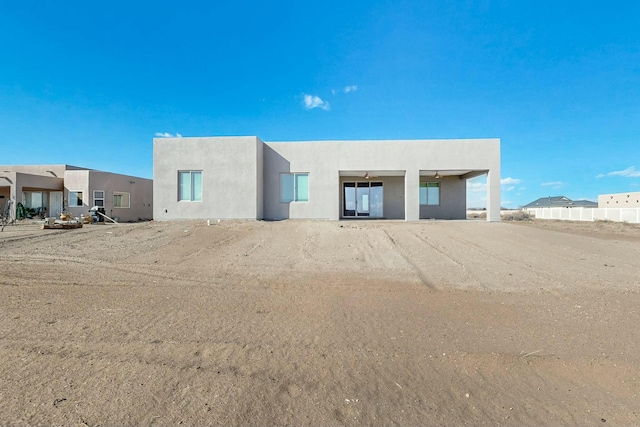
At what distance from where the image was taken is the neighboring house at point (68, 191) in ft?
66.5

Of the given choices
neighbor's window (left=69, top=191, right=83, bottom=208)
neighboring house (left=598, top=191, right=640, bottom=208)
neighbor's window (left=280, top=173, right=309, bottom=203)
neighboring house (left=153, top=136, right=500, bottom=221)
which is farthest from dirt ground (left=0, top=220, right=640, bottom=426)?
neighboring house (left=598, top=191, right=640, bottom=208)

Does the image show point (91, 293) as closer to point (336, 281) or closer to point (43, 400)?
point (43, 400)

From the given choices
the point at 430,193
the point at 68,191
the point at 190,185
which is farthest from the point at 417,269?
the point at 68,191

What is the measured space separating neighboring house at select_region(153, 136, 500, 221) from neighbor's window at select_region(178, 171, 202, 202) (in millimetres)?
44

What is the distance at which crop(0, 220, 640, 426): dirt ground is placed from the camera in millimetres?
2404

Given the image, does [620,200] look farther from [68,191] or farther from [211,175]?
[68,191]

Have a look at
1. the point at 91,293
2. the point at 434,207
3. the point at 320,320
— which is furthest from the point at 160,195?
the point at 434,207

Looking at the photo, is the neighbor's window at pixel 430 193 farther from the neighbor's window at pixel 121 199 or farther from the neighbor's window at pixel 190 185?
the neighbor's window at pixel 121 199

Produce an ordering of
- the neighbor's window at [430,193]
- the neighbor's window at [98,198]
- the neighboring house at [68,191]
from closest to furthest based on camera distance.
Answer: the neighbor's window at [430,193], the neighboring house at [68,191], the neighbor's window at [98,198]

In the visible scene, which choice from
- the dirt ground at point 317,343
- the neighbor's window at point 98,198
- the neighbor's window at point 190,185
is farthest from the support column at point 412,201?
the neighbor's window at point 98,198

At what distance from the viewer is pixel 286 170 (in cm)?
1517

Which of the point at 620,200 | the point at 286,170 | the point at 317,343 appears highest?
the point at 620,200

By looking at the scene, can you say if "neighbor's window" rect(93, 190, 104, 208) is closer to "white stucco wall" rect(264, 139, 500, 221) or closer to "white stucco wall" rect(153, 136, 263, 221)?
"white stucco wall" rect(153, 136, 263, 221)

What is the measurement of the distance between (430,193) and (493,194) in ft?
11.3
